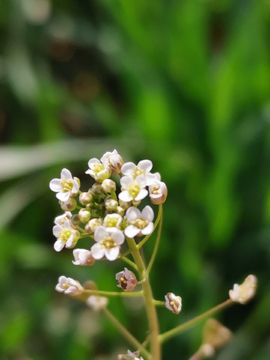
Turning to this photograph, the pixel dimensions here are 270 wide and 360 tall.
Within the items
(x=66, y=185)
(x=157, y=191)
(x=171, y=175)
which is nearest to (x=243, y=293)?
(x=157, y=191)

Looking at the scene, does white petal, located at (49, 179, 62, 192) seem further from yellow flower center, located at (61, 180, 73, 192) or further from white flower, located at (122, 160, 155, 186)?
white flower, located at (122, 160, 155, 186)

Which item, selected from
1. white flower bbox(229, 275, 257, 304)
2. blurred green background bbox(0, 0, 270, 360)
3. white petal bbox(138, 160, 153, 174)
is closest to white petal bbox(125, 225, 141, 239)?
white petal bbox(138, 160, 153, 174)

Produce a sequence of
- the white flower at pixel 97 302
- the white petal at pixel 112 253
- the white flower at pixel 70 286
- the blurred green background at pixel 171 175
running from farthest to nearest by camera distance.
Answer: the blurred green background at pixel 171 175 → the white flower at pixel 97 302 → the white flower at pixel 70 286 → the white petal at pixel 112 253

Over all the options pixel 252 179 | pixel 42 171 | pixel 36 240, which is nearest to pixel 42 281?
pixel 36 240

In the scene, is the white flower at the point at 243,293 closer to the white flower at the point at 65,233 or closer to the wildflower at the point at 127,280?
the wildflower at the point at 127,280

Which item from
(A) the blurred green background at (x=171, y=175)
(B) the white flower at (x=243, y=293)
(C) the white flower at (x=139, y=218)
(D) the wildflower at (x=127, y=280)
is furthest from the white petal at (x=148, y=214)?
(A) the blurred green background at (x=171, y=175)

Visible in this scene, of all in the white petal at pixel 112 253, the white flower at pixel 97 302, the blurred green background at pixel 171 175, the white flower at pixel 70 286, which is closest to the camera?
the white petal at pixel 112 253
